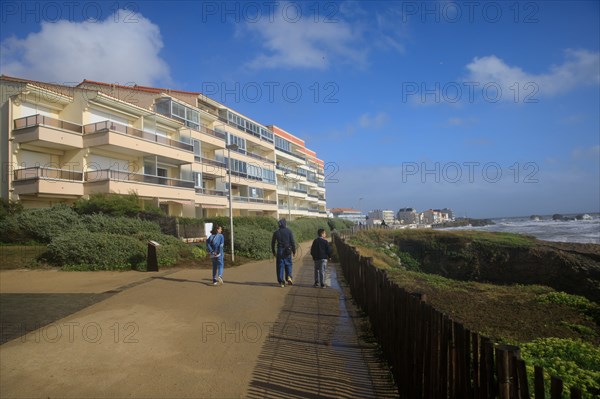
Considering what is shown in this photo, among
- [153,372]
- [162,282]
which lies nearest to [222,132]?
[162,282]

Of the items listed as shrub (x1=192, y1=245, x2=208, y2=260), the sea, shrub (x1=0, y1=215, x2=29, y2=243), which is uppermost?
shrub (x1=0, y1=215, x2=29, y2=243)

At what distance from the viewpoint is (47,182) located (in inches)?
852

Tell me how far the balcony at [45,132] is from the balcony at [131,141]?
37.1 inches

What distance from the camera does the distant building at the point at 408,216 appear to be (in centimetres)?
13695

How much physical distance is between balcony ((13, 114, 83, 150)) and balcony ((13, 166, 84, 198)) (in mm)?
1669

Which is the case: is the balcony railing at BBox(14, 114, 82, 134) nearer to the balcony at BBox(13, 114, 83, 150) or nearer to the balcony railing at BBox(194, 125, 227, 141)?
the balcony at BBox(13, 114, 83, 150)

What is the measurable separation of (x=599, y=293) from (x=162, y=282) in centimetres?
1633

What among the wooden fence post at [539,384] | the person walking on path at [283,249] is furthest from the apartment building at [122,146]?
the wooden fence post at [539,384]

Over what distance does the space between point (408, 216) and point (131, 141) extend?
131 meters

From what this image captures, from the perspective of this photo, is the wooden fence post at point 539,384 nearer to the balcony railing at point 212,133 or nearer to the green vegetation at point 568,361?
the green vegetation at point 568,361

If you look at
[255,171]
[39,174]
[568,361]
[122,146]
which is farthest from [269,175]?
[568,361]

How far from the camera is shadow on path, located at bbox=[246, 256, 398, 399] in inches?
160

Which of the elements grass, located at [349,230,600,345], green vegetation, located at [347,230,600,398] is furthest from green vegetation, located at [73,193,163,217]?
grass, located at [349,230,600,345]

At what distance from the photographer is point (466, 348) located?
2.75 metres
